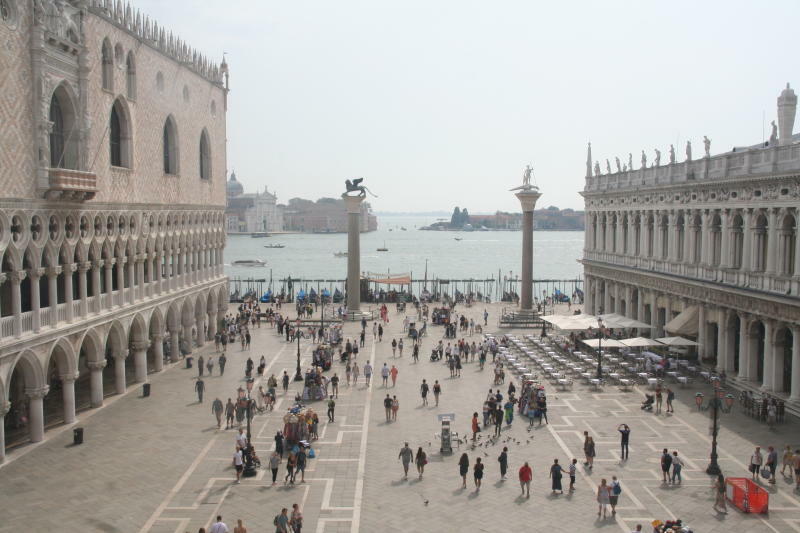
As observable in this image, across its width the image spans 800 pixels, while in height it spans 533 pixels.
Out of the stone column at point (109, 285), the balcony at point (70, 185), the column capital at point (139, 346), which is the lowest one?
the column capital at point (139, 346)

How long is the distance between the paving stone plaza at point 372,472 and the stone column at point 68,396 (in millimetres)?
440

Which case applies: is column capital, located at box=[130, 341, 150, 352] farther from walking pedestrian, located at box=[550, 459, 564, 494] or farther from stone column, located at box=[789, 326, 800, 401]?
stone column, located at box=[789, 326, 800, 401]

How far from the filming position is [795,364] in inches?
1125

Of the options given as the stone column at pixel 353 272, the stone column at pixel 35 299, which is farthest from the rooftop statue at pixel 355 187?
the stone column at pixel 35 299

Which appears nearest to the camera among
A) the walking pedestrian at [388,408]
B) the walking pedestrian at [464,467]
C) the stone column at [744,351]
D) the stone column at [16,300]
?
the walking pedestrian at [464,467]

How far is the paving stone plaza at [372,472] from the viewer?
63.2 ft

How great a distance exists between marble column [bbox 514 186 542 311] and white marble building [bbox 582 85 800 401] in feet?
→ 20.8

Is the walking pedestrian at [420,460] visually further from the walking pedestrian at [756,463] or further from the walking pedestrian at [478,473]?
the walking pedestrian at [756,463]

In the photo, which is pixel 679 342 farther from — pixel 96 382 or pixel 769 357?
pixel 96 382

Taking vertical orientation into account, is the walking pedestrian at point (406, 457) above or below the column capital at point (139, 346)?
below

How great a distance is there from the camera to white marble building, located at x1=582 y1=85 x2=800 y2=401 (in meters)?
30.0

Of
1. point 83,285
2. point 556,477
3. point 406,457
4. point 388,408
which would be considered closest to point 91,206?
point 83,285

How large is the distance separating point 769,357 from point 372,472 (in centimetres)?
1715

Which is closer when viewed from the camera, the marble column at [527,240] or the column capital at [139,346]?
the column capital at [139,346]
